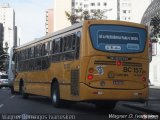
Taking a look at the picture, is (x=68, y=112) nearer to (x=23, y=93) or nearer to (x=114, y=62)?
(x=114, y=62)

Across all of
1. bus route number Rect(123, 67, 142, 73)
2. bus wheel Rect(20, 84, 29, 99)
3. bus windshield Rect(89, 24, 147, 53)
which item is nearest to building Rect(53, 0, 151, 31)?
bus wheel Rect(20, 84, 29, 99)

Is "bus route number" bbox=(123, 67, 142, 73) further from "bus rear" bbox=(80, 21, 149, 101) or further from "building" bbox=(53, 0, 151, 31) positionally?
"building" bbox=(53, 0, 151, 31)

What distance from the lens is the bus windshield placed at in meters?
17.9

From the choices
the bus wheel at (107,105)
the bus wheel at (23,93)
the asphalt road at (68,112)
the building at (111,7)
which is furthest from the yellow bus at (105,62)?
the building at (111,7)

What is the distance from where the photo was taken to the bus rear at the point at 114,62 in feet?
57.8

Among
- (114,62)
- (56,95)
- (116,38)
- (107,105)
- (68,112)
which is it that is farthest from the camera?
(56,95)

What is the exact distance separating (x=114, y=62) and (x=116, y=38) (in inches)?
35.9

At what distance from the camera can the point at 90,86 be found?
17562mm

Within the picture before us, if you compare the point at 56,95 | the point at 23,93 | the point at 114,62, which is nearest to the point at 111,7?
the point at 23,93

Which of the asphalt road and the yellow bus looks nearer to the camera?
the asphalt road

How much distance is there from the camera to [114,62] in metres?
17.9

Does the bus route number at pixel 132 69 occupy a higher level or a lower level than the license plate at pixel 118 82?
higher

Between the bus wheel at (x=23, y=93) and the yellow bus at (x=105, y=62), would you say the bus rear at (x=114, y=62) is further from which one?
the bus wheel at (x=23, y=93)

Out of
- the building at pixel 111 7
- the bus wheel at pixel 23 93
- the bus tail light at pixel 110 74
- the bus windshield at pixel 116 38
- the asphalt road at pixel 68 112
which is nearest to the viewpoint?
the asphalt road at pixel 68 112
